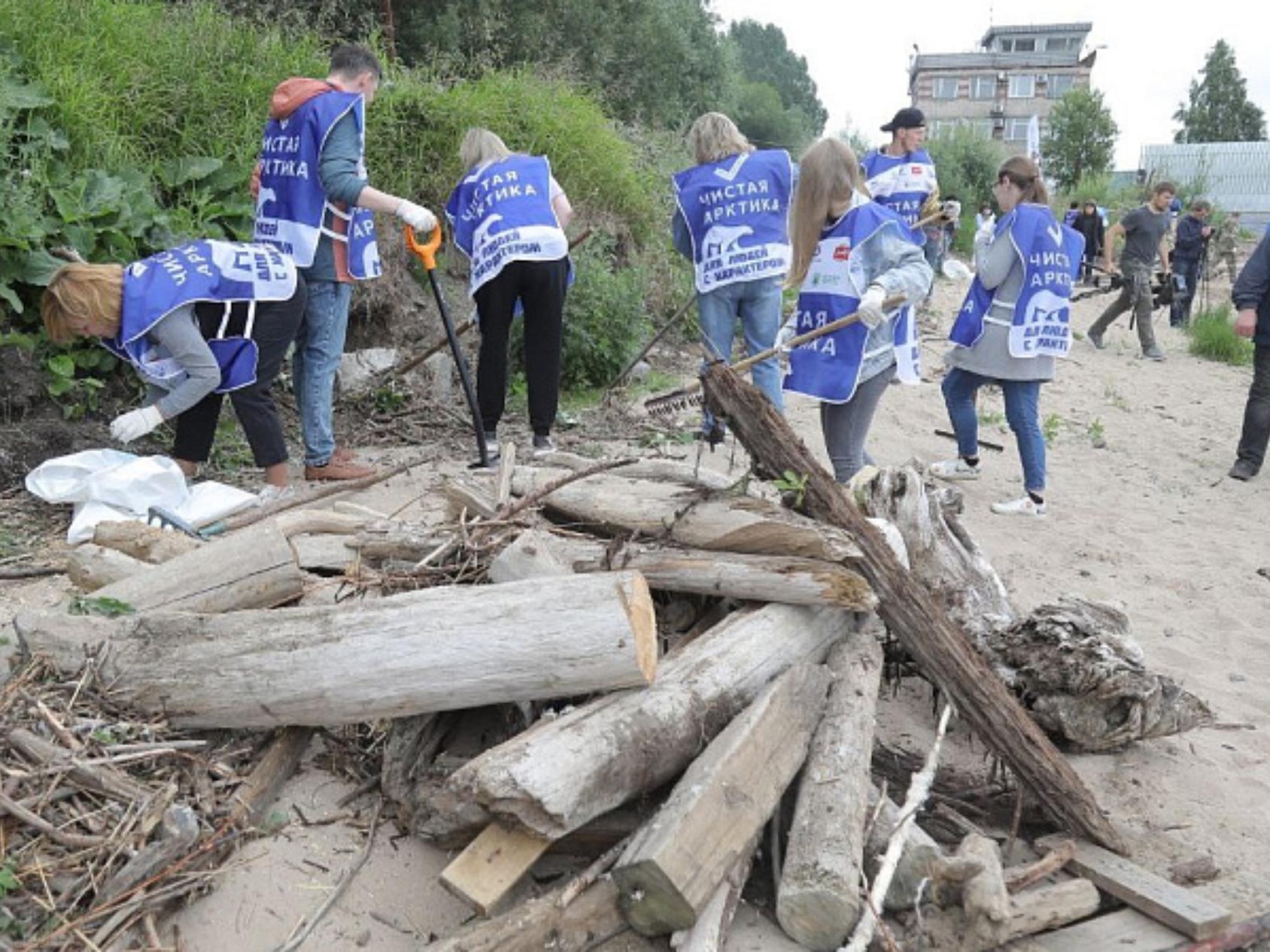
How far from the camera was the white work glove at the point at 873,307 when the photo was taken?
4.43 meters

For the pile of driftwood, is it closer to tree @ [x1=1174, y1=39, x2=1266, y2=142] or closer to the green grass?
the green grass

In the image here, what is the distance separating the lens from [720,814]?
2334 millimetres

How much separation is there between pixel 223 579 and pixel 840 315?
2844 millimetres

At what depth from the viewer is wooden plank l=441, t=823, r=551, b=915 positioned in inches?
89.0

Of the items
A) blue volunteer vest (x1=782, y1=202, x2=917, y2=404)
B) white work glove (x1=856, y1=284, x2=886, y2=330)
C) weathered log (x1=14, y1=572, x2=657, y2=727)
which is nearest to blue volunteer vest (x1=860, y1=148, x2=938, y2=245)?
blue volunteer vest (x1=782, y1=202, x2=917, y2=404)

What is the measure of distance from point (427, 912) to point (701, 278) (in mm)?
4074

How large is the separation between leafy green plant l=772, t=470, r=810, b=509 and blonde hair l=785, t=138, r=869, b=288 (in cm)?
187

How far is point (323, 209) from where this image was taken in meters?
5.13

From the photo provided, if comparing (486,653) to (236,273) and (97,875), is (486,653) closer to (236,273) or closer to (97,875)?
(97,875)

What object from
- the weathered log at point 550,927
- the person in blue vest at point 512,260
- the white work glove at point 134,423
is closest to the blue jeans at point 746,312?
the person in blue vest at point 512,260

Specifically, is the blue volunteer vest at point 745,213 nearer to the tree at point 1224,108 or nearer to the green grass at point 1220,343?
the green grass at point 1220,343

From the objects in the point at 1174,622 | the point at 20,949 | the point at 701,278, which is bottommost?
the point at 1174,622

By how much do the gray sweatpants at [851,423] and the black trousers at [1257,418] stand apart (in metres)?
3.37

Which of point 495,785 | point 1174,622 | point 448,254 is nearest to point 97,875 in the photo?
point 495,785
